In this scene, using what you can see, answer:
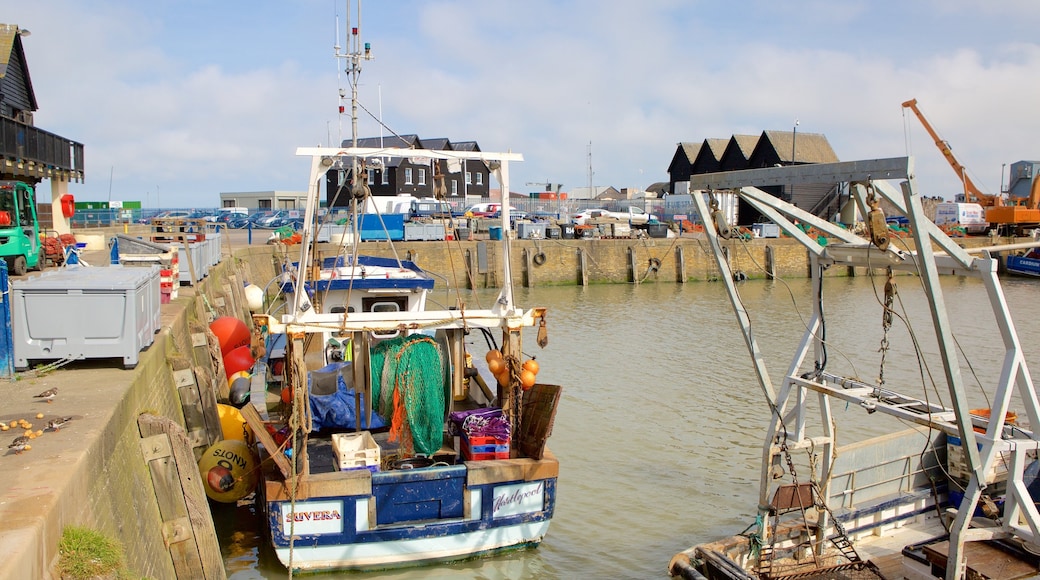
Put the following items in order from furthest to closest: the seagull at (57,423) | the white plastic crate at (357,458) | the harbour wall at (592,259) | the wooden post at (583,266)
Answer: the wooden post at (583,266), the harbour wall at (592,259), the white plastic crate at (357,458), the seagull at (57,423)

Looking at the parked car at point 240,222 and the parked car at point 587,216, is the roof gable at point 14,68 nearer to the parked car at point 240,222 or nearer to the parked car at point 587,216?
the parked car at point 240,222

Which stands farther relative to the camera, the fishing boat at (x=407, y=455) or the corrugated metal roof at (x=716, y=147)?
the corrugated metal roof at (x=716, y=147)

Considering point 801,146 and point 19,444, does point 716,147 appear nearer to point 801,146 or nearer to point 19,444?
point 801,146

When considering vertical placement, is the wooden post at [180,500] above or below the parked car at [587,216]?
below

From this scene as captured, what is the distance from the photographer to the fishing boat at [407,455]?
801 centimetres

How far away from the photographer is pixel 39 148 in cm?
2275

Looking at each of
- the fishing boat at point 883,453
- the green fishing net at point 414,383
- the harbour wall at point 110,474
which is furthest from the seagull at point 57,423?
the fishing boat at point 883,453

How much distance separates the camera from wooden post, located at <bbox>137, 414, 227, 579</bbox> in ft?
23.5

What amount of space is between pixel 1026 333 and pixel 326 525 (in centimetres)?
2379

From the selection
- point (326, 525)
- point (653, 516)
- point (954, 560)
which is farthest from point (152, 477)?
point (954, 560)

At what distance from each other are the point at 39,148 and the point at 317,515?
772 inches

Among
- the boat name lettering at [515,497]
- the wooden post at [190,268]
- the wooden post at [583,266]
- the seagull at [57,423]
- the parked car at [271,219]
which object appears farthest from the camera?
the parked car at [271,219]

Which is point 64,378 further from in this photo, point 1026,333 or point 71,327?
point 1026,333

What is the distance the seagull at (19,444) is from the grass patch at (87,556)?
4.04 ft
